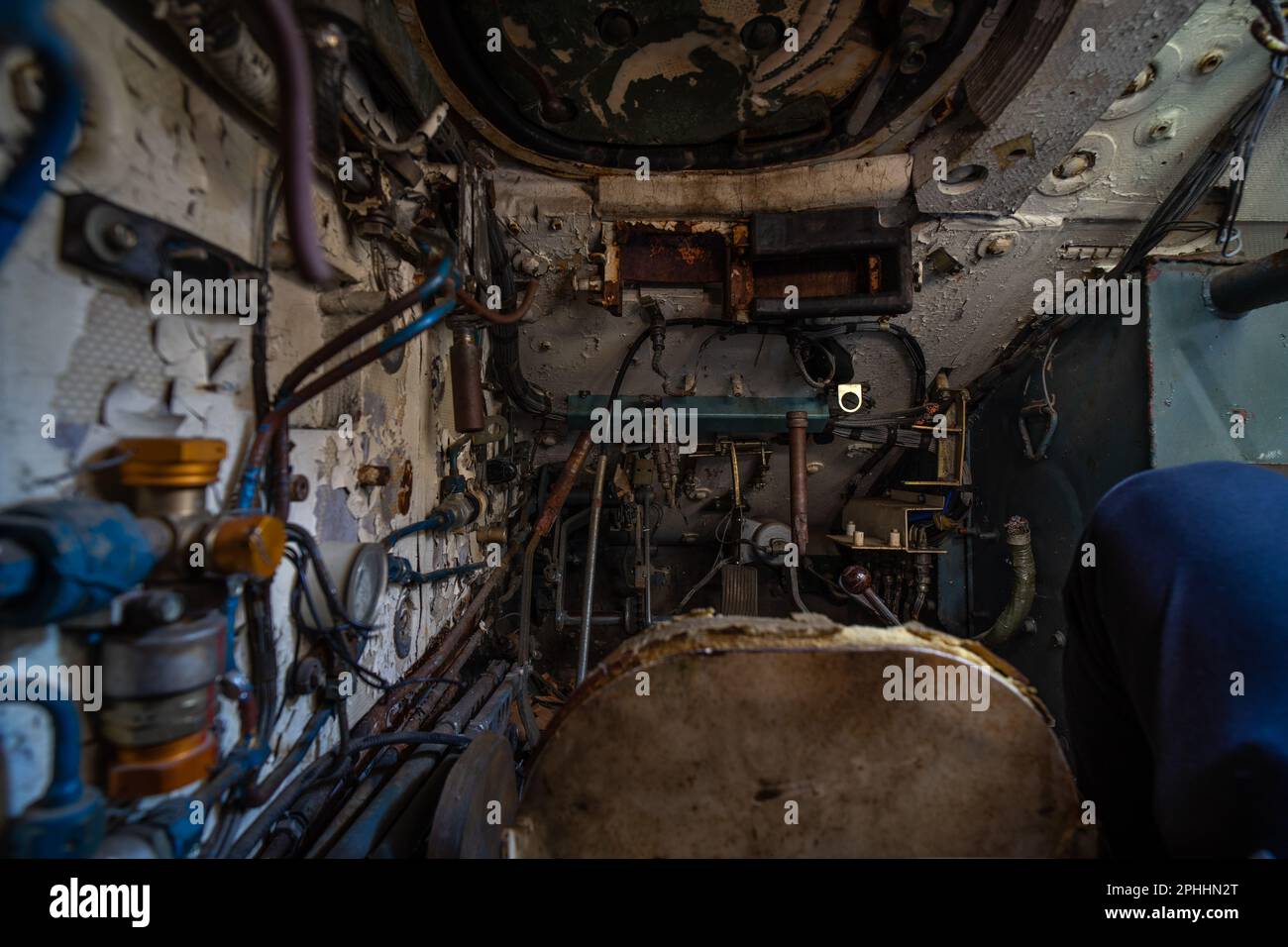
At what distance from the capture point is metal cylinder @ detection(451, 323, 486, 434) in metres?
1.54

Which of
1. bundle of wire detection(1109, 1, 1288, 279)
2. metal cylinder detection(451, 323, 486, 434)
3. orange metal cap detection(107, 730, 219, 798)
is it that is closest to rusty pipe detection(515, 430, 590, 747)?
metal cylinder detection(451, 323, 486, 434)

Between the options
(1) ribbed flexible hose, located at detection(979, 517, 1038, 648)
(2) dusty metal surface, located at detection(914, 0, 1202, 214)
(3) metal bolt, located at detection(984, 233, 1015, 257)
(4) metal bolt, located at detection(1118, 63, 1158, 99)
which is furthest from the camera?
(1) ribbed flexible hose, located at detection(979, 517, 1038, 648)

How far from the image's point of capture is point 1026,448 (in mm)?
2230

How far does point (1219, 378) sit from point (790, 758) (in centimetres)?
232

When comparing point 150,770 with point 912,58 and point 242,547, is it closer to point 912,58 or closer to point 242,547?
point 242,547

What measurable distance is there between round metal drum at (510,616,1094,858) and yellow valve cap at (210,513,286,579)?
48cm

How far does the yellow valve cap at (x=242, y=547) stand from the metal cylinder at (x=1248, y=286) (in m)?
2.77

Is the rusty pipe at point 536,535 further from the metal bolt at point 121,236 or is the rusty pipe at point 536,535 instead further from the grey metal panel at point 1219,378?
the grey metal panel at point 1219,378

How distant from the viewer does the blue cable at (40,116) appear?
0.47 meters

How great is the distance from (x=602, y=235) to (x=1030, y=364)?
2117mm

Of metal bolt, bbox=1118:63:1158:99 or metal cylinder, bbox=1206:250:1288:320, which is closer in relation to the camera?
metal bolt, bbox=1118:63:1158:99

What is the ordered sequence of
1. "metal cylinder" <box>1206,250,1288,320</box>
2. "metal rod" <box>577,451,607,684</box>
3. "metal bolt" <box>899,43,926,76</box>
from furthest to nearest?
"metal rod" <box>577,451,607,684</box>
"metal cylinder" <box>1206,250,1288,320</box>
"metal bolt" <box>899,43,926,76</box>

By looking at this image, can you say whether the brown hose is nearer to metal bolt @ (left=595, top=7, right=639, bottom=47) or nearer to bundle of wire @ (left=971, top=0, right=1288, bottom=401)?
metal bolt @ (left=595, top=7, right=639, bottom=47)

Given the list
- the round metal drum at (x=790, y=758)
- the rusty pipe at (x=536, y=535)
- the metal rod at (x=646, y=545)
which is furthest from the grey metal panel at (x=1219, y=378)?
the rusty pipe at (x=536, y=535)
